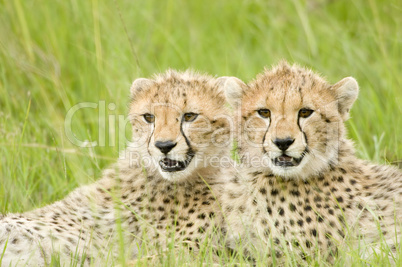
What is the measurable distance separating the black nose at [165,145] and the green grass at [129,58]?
380 mm

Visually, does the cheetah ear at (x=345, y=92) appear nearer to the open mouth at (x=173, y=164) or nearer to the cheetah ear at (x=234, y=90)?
the cheetah ear at (x=234, y=90)

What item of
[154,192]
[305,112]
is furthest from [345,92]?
[154,192]

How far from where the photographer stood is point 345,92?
3.97 meters

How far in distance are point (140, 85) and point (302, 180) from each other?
50.6 inches

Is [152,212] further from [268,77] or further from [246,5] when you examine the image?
[246,5]

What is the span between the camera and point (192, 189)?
166 inches

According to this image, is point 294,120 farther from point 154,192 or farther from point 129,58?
point 129,58

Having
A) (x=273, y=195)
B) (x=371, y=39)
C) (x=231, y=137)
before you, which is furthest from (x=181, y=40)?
(x=273, y=195)

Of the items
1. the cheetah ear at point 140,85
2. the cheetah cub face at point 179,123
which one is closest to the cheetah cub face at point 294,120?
the cheetah cub face at point 179,123

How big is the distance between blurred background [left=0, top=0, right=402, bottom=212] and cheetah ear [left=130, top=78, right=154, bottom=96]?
110 mm

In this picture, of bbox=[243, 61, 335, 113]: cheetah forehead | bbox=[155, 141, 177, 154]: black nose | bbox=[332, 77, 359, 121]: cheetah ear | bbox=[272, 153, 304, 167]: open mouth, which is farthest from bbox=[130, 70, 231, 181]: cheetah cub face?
bbox=[332, 77, 359, 121]: cheetah ear

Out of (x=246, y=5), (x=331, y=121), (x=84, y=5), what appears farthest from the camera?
(x=246, y=5)

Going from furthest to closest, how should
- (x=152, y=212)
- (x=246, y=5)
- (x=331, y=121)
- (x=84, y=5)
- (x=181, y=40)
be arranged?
(x=246, y=5) → (x=181, y=40) → (x=84, y=5) → (x=152, y=212) → (x=331, y=121)

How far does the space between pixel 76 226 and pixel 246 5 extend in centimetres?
428
